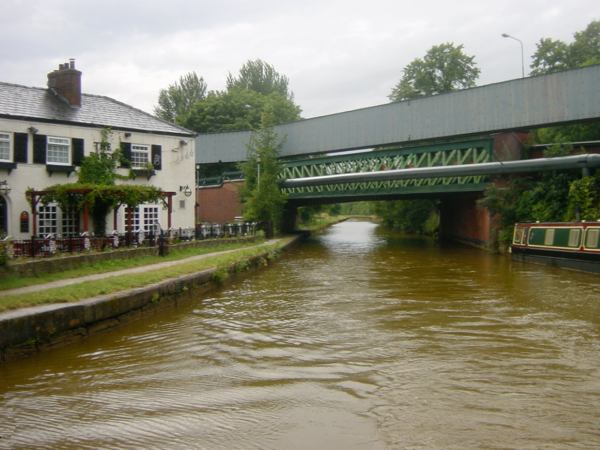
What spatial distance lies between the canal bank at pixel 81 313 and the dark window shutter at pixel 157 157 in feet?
31.0

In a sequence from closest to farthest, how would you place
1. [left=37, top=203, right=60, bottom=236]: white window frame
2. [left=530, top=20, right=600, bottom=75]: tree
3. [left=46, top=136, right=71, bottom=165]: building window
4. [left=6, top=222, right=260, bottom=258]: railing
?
[left=6, top=222, right=260, bottom=258]: railing, [left=37, top=203, right=60, bottom=236]: white window frame, [left=46, top=136, right=71, bottom=165]: building window, [left=530, top=20, right=600, bottom=75]: tree

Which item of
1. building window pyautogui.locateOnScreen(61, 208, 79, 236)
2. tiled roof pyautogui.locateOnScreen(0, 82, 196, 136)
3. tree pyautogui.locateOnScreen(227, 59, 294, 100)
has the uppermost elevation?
tree pyautogui.locateOnScreen(227, 59, 294, 100)

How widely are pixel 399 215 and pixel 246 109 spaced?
700 inches

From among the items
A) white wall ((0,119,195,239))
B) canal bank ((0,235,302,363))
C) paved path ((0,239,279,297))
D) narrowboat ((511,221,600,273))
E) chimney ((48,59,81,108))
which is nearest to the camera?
canal bank ((0,235,302,363))

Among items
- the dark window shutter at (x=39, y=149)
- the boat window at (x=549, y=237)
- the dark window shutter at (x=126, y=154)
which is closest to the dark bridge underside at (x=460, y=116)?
the boat window at (x=549, y=237)

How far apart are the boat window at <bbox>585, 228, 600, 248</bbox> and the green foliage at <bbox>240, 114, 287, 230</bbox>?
1712 centimetres

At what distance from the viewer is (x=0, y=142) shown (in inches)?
706

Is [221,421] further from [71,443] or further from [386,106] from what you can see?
[386,106]

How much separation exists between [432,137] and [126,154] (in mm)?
14010

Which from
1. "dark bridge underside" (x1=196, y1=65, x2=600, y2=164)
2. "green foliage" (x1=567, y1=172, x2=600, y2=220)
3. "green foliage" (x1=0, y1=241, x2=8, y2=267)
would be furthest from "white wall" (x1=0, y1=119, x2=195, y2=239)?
"green foliage" (x1=567, y1=172, x2=600, y2=220)

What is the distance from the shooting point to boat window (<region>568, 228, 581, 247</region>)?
698 inches

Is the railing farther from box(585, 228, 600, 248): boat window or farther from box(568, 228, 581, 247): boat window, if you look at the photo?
box(585, 228, 600, 248): boat window

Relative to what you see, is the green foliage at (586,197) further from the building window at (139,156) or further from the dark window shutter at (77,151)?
the dark window shutter at (77,151)

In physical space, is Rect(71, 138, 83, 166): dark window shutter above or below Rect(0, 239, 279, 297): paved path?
above
